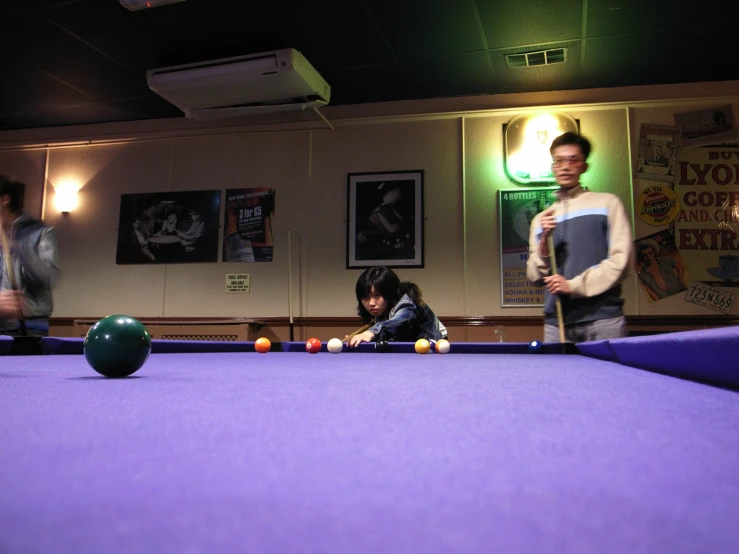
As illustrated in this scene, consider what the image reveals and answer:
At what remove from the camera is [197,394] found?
1.04 metres

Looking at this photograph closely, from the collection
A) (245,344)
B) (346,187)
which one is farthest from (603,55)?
(245,344)

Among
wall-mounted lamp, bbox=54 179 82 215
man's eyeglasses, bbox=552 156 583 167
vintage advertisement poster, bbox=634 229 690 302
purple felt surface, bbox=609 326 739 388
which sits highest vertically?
wall-mounted lamp, bbox=54 179 82 215

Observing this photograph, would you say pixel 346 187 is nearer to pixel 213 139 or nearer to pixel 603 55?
pixel 213 139

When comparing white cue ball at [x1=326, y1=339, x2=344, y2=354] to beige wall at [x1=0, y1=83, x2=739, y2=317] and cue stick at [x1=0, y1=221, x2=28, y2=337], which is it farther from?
beige wall at [x1=0, y1=83, x2=739, y2=317]

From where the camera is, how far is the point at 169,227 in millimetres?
5625

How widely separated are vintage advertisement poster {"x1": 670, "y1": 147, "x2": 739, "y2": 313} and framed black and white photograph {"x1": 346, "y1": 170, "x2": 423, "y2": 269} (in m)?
2.13

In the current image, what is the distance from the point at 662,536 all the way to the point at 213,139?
581 cm

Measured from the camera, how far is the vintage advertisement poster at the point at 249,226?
17.8 ft

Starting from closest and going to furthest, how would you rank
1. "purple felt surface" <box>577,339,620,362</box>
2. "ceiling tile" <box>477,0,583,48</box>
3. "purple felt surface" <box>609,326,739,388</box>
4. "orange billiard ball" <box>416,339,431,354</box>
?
"purple felt surface" <box>609,326,739,388</box> → "purple felt surface" <box>577,339,620,362</box> → "orange billiard ball" <box>416,339,431,354</box> → "ceiling tile" <box>477,0,583,48</box>

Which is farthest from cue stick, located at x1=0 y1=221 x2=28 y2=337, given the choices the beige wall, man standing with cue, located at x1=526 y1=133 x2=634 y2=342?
man standing with cue, located at x1=526 y1=133 x2=634 y2=342

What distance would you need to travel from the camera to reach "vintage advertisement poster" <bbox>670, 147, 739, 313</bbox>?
15.1 ft

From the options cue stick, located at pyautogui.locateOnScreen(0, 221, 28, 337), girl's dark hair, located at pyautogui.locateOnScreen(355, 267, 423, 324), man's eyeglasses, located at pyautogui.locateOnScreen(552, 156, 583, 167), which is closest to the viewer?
man's eyeglasses, located at pyautogui.locateOnScreen(552, 156, 583, 167)

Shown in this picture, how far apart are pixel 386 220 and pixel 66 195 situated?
11.3 feet

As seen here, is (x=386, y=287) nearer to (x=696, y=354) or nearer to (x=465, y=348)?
(x=465, y=348)
